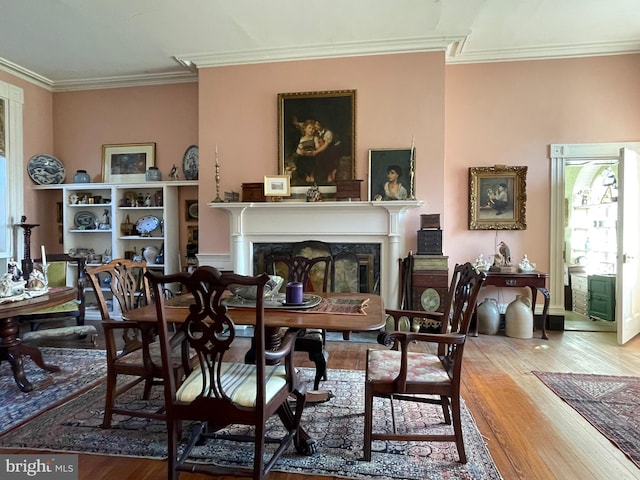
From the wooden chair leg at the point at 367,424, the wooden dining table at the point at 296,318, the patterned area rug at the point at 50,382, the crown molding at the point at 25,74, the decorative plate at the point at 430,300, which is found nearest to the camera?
the wooden dining table at the point at 296,318

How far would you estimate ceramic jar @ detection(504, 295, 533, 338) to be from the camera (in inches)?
153

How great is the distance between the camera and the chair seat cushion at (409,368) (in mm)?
1846

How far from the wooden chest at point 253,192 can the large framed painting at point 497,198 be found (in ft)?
7.85

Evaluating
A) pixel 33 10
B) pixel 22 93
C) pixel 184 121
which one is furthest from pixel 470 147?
pixel 22 93

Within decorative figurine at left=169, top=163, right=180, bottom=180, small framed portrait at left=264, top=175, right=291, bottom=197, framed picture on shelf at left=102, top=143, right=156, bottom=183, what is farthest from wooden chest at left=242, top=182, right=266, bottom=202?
framed picture on shelf at left=102, top=143, right=156, bottom=183

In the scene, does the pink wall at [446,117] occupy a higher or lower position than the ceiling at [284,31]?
lower

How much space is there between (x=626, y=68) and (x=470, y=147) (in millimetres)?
1837

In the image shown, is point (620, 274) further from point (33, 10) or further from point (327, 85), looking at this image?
Answer: point (33, 10)

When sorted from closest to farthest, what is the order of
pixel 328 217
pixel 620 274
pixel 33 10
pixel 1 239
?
pixel 33 10 < pixel 620 274 < pixel 328 217 < pixel 1 239

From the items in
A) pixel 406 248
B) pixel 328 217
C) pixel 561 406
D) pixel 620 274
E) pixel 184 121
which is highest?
pixel 184 121

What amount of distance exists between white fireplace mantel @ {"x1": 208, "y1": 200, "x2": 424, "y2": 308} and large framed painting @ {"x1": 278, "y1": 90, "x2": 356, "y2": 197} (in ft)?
0.99

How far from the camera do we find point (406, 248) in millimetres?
4105

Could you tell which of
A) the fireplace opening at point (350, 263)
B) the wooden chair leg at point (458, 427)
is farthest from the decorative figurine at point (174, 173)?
the wooden chair leg at point (458, 427)

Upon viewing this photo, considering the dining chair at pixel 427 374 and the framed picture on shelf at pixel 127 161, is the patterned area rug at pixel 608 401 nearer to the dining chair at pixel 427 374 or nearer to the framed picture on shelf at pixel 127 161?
the dining chair at pixel 427 374
